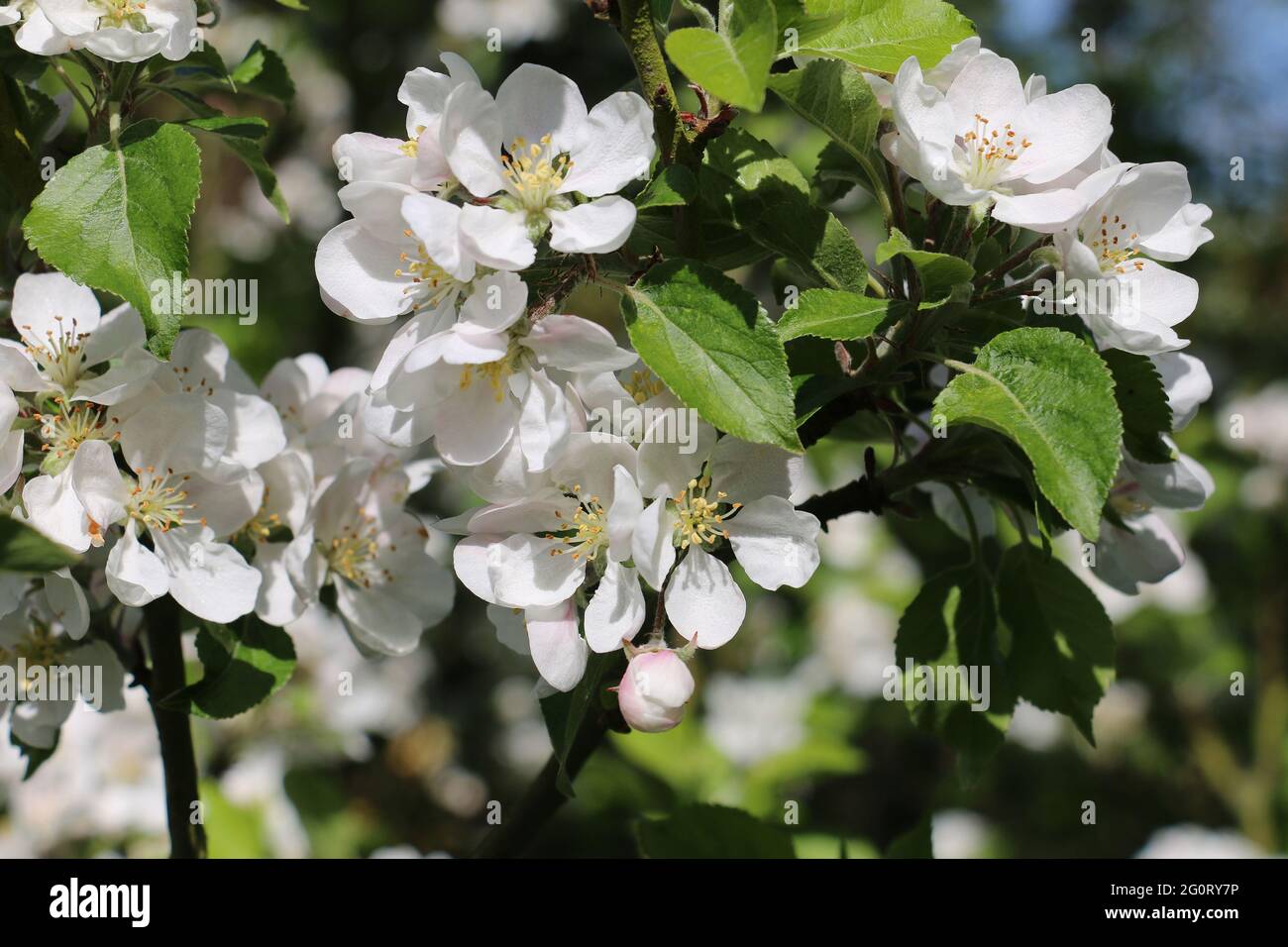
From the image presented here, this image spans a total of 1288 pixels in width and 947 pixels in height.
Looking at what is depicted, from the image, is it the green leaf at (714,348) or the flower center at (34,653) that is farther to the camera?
the flower center at (34,653)

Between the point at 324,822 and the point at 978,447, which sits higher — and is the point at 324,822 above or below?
below

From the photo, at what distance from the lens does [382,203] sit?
0.99 meters

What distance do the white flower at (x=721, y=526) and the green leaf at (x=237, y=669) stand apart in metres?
0.44

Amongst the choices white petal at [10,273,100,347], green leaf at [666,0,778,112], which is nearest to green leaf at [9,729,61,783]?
white petal at [10,273,100,347]

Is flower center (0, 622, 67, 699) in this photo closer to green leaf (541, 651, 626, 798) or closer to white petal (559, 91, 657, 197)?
green leaf (541, 651, 626, 798)

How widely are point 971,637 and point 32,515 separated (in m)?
0.89

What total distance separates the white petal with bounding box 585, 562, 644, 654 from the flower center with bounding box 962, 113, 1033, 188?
442 millimetres

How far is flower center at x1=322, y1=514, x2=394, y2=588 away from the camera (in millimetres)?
1322

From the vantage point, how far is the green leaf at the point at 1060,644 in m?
1.25

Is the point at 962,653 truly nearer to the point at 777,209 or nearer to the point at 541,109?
the point at 777,209

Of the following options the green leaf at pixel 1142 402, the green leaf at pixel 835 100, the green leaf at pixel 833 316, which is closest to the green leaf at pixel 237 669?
the green leaf at pixel 833 316

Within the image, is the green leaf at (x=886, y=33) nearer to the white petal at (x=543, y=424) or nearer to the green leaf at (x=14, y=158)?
the white petal at (x=543, y=424)
